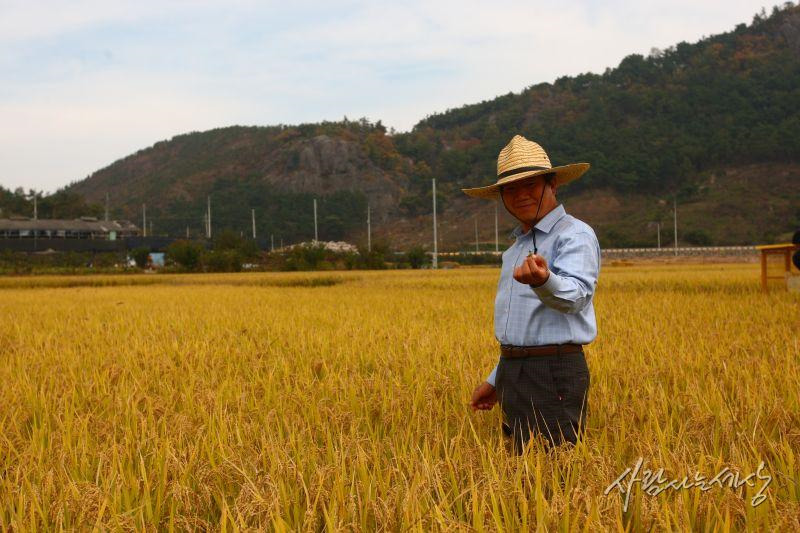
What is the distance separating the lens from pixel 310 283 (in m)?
19.2

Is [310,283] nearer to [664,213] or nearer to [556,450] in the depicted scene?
[556,450]

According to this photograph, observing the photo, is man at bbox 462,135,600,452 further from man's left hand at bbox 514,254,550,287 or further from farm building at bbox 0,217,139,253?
farm building at bbox 0,217,139,253

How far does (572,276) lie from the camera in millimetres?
1967

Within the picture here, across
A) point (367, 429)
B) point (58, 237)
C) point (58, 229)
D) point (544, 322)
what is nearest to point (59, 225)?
point (58, 229)

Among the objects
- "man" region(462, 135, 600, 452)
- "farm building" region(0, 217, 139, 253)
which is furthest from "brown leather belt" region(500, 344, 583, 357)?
"farm building" region(0, 217, 139, 253)

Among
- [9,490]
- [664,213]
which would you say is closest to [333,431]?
[9,490]

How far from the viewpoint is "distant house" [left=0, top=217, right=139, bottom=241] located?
52.8m

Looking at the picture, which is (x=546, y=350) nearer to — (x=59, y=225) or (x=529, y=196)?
(x=529, y=196)

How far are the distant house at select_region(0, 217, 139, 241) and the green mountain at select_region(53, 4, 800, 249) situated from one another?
18449 mm

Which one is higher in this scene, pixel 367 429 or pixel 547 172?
pixel 547 172

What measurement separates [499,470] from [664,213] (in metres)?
59.3

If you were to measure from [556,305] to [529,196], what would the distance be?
45 centimetres

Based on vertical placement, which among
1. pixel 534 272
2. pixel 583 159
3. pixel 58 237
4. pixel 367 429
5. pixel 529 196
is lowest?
pixel 367 429

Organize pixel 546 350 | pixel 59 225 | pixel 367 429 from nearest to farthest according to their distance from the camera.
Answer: pixel 546 350, pixel 367 429, pixel 59 225
